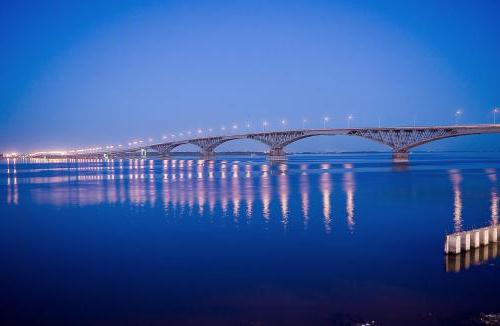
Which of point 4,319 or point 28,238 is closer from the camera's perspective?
point 4,319

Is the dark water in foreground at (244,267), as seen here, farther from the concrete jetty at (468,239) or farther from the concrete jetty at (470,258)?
the concrete jetty at (468,239)

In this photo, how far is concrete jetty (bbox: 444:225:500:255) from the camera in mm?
18016

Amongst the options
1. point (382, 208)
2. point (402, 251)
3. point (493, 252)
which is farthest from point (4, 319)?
point (382, 208)

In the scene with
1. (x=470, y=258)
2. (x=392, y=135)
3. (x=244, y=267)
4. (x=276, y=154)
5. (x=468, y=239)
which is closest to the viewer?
(x=244, y=267)

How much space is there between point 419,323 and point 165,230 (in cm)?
1712

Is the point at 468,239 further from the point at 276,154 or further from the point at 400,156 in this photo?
the point at 276,154

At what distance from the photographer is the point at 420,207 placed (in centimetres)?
3384

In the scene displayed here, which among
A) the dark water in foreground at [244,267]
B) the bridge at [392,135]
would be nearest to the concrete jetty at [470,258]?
the dark water in foreground at [244,267]

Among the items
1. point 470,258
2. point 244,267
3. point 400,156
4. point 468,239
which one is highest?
point 468,239

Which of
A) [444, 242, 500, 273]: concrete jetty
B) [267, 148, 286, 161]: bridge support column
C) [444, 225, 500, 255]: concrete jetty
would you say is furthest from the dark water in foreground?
[267, 148, 286, 161]: bridge support column

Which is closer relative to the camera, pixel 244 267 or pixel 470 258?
pixel 244 267

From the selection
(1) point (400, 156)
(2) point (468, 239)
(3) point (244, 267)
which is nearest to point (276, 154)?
(1) point (400, 156)

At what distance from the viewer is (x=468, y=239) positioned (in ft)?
60.4

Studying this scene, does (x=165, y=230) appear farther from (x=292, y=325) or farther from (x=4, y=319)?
(x=292, y=325)
